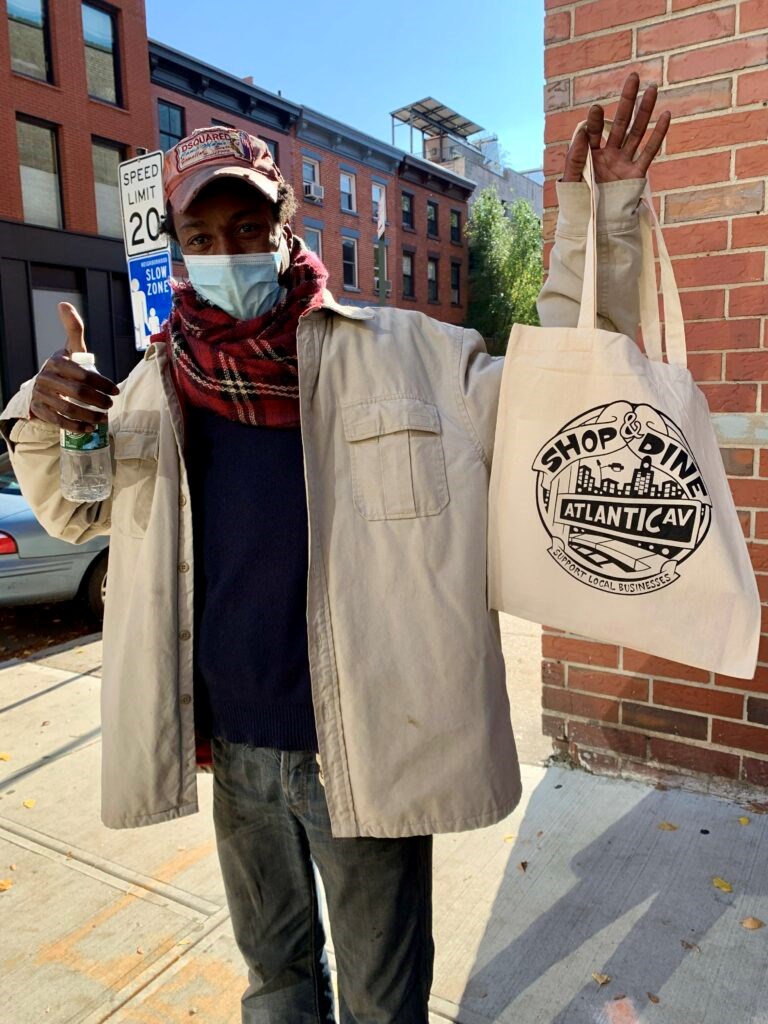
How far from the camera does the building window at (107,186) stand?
62.8 feet

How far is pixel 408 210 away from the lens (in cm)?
3225

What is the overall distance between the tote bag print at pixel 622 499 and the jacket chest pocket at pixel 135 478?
80 centimetres

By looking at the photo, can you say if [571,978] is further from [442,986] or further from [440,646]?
[440,646]

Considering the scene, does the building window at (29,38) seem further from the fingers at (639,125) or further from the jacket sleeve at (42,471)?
the fingers at (639,125)

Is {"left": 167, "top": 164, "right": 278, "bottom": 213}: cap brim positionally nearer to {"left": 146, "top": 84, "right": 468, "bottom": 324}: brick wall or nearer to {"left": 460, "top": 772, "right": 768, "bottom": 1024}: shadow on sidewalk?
{"left": 460, "top": 772, "right": 768, "bottom": 1024}: shadow on sidewalk

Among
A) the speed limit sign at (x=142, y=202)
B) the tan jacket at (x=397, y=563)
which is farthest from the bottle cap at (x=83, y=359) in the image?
the speed limit sign at (x=142, y=202)

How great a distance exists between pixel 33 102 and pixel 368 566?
65.8 feet

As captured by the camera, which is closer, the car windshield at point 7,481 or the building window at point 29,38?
the car windshield at point 7,481

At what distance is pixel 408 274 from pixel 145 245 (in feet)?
89.6

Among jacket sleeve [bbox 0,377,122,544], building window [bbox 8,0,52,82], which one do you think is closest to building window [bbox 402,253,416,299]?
building window [bbox 8,0,52,82]

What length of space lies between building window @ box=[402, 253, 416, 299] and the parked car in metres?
27.1

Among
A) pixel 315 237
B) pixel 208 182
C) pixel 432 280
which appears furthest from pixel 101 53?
pixel 208 182

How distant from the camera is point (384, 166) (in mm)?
30281

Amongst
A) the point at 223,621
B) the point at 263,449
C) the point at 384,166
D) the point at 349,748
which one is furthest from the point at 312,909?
the point at 384,166
